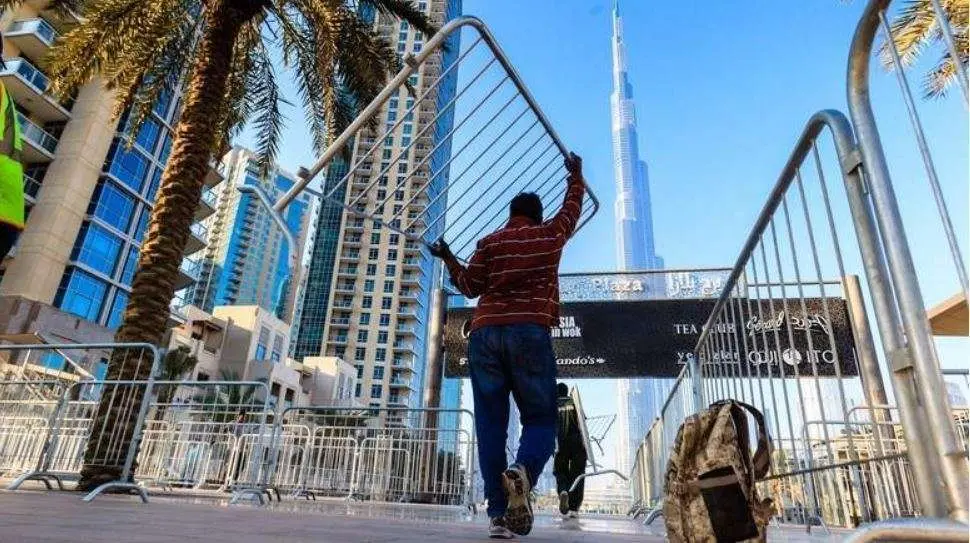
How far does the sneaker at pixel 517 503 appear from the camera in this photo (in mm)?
2650

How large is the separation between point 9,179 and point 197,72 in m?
5.32

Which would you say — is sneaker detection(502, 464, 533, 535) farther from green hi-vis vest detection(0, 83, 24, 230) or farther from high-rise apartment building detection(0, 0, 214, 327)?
high-rise apartment building detection(0, 0, 214, 327)

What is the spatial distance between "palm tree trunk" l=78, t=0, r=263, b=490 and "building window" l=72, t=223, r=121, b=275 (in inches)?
1165

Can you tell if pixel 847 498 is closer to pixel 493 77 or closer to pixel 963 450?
pixel 963 450

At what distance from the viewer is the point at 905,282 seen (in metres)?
1.54

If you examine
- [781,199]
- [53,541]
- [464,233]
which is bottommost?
[53,541]

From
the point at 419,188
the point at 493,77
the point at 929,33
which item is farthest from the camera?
the point at 929,33

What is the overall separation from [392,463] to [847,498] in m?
6.22

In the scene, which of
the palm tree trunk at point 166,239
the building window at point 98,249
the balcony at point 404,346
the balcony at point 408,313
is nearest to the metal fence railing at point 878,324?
the palm tree trunk at point 166,239

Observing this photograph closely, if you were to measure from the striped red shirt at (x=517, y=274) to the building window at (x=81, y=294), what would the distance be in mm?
35045

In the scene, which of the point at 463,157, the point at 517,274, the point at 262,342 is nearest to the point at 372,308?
the point at 262,342

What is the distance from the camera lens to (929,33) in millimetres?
7543

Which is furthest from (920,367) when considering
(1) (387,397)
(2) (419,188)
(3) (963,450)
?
(1) (387,397)

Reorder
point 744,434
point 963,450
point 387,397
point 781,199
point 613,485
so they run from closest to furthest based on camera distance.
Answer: point 963,450, point 744,434, point 781,199, point 613,485, point 387,397
